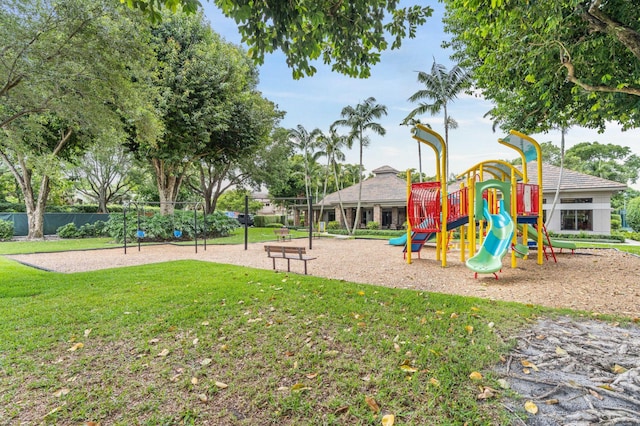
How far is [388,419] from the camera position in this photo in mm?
2314

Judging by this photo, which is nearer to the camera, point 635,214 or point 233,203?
point 635,214

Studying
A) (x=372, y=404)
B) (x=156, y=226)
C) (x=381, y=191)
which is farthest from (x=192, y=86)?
(x=381, y=191)

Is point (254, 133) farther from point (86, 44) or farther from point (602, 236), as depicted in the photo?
point (602, 236)

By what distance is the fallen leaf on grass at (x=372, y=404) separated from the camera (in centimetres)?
243

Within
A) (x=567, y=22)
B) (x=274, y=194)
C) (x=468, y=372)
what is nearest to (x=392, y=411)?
(x=468, y=372)

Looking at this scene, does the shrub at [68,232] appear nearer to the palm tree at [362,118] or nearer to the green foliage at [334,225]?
the green foliage at [334,225]

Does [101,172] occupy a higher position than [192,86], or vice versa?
[192,86]

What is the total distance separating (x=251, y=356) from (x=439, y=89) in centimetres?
2135

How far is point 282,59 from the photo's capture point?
434 cm

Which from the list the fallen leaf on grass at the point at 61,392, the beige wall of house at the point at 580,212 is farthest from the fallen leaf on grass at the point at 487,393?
the beige wall of house at the point at 580,212

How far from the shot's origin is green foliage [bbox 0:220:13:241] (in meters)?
18.6

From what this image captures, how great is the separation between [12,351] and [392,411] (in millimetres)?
4267

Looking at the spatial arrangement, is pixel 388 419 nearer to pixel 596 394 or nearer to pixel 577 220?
pixel 596 394

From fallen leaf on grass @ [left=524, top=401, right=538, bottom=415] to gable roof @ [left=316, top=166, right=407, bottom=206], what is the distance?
2395cm
